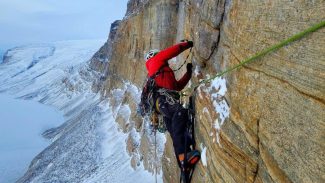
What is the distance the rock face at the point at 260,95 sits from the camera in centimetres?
400

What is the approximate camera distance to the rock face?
3996 millimetres

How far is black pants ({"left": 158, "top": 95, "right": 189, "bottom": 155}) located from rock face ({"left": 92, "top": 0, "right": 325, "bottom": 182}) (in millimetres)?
329

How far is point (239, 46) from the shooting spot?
6.02 m

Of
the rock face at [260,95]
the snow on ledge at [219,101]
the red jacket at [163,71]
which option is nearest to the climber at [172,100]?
the red jacket at [163,71]

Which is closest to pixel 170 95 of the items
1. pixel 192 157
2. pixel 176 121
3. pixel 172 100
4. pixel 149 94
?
pixel 172 100

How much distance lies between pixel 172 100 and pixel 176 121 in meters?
0.72

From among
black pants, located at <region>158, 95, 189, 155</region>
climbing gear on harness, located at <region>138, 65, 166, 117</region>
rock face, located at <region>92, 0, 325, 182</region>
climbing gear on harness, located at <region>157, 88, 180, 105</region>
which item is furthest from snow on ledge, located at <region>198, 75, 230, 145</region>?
climbing gear on harness, located at <region>138, 65, 166, 117</region>

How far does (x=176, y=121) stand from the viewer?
7.92m

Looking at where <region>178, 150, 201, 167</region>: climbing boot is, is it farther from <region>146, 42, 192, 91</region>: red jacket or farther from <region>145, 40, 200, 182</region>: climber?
<region>146, 42, 192, 91</region>: red jacket

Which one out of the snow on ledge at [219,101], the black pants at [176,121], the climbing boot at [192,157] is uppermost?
the snow on ledge at [219,101]

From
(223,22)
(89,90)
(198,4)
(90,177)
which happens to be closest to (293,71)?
(223,22)

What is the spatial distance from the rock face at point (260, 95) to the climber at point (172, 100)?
0.31 metres

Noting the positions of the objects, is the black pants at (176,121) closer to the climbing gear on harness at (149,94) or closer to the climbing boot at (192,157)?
the climbing boot at (192,157)

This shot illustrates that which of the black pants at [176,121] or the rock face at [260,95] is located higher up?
the rock face at [260,95]
